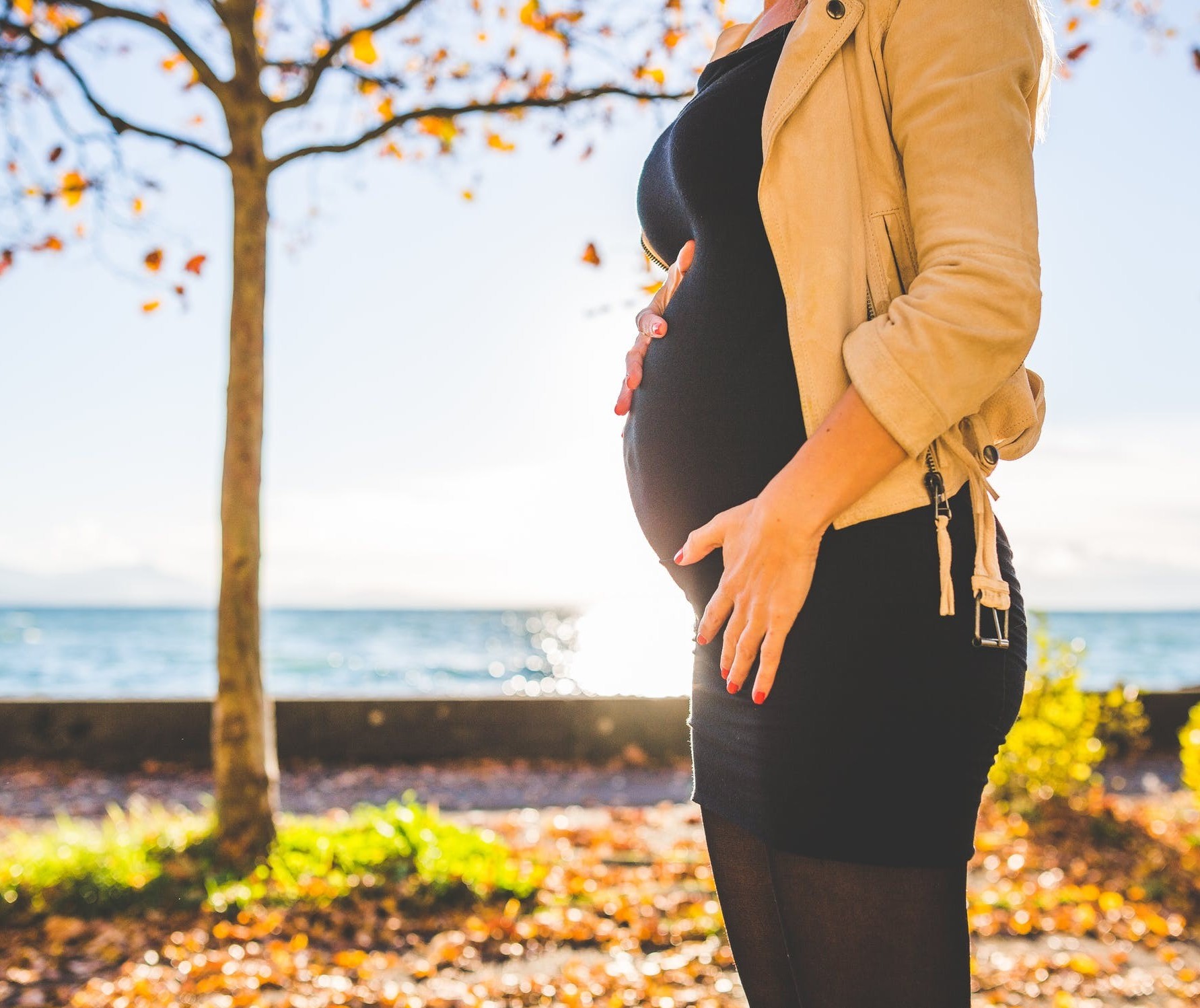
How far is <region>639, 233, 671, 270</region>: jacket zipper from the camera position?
1.57m

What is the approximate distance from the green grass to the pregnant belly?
373 cm

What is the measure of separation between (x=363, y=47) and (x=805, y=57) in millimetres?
4907

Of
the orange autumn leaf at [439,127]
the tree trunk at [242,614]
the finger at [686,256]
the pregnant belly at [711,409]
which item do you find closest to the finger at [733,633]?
the pregnant belly at [711,409]

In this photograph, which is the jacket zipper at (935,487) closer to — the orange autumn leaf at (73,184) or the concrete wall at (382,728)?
the orange autumn leaf at (73,184)

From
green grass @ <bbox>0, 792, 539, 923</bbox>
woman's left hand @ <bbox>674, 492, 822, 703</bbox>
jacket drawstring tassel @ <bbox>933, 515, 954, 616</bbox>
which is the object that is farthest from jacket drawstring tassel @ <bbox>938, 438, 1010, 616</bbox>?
green grass @ <bbox>0, 792, 539, 923</bbox>

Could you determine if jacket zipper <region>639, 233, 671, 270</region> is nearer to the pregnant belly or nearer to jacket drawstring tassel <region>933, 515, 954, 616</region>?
the pregnant belly

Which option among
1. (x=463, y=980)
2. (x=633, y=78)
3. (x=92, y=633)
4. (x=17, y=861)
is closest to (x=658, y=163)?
(x=463, y=980)

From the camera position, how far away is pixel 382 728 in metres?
8.58

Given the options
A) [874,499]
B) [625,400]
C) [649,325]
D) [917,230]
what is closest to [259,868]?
[625,400]

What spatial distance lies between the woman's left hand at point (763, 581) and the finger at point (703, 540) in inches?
0.6

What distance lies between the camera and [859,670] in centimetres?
98

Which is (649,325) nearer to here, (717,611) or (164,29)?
(717,611)

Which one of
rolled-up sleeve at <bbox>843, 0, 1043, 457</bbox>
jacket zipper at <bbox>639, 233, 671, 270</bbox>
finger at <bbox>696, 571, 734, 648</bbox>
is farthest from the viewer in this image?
jacket zipper at <bbox>639, 233, 671, 270</bbox>

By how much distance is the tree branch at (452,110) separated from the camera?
5.11 m
